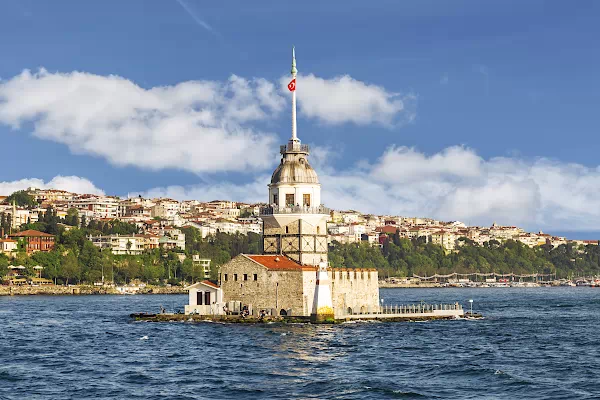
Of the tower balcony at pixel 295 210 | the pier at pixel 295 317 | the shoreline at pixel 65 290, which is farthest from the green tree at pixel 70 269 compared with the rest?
the tower balcony at pixel 295 210

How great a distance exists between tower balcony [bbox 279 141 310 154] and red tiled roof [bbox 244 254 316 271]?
8.96m

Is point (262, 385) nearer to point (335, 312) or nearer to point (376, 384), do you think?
point (376, 384)

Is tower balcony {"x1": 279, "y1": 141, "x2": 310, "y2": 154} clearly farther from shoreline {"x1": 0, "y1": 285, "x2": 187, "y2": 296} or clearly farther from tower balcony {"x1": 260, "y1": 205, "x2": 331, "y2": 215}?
shoreline {"x1": 0, "y1": 285, "x2": 187, "y2": 296}

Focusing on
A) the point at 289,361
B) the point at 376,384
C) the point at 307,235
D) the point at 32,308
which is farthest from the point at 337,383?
the point at 32,308

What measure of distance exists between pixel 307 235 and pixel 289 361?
26.5m

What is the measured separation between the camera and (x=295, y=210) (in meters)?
80.8

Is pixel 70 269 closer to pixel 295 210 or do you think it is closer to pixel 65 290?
pixel 65 290

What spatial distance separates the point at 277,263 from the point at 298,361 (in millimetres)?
21964

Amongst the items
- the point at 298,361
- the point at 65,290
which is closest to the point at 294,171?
the point at 298,361

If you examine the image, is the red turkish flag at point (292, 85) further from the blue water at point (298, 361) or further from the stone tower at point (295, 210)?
the blue water at point (298, 361)

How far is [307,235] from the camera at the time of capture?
81.3 meters

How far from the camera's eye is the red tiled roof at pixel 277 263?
247ft

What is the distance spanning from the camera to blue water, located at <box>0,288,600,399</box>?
4669 centimetres

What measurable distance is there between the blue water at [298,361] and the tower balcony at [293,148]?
48.5ft
